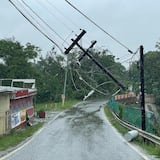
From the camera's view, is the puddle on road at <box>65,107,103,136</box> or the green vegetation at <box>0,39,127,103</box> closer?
the puddle on road at <box>65,107,103,136</box>

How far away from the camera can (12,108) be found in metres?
43.4

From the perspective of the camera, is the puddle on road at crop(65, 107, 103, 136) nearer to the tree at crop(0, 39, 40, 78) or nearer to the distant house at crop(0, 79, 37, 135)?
the distant house at crop(0, 79, 37, 135)

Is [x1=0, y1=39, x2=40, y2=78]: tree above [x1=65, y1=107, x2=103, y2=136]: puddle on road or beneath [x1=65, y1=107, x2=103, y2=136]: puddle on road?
above

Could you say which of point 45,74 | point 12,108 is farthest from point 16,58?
point 12,108

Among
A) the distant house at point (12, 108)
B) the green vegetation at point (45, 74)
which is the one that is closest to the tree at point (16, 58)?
the green vegetation at point (45, 74)

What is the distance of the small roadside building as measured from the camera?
127ft

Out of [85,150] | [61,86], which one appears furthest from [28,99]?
[61,86]

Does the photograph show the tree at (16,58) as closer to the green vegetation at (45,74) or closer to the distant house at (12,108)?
the green vegetation at (45,74)

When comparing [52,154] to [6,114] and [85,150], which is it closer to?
[85,150]

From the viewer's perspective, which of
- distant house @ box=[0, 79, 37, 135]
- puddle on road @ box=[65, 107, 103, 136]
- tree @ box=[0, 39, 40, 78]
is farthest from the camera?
tree @ box=[0, 39, 40, 78]

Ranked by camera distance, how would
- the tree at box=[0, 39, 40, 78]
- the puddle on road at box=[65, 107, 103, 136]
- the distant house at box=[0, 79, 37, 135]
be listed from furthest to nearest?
the tree at box=[0, 39, 40, 78] → the distant house at box=[0, 79, 37, 135] → the puddle on road at box=[65, 107, 103, 136]

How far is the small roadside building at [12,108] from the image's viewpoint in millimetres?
38666

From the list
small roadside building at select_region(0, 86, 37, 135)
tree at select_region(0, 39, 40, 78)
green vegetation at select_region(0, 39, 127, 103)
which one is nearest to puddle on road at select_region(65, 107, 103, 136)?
small roadside building at select_region(0, 86, 37, 135)

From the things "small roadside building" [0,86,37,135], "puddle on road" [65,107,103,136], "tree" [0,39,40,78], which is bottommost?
"puddle on road" [65,107,103,136]
